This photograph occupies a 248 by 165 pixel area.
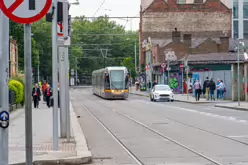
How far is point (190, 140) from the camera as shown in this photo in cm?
1636

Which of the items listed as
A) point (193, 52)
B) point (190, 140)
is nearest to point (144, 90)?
point (193, 52)

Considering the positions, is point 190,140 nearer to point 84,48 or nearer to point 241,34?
point 241,34

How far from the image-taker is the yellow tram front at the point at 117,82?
51969 mm

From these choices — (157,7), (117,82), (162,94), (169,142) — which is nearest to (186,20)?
(157,7)

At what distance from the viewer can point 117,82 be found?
171 feet

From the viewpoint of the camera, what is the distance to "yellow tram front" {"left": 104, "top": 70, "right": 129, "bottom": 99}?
51969mm

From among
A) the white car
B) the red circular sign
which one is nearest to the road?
the red circular sign

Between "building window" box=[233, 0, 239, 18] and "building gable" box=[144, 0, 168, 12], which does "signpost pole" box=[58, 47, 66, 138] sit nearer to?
"building gable" box=[144, 0, 168, 12]

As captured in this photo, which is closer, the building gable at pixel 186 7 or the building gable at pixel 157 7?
the building gable at pixel 157 7

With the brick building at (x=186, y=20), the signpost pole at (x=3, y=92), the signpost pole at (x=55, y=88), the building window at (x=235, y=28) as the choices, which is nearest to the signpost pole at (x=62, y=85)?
the signpost pole at (x=55, y=88)

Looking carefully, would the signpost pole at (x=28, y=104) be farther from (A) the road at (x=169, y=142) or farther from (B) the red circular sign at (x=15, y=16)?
(A) the road at (x=169, y=142)

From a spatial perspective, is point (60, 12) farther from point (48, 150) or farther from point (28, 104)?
point (28, 104)

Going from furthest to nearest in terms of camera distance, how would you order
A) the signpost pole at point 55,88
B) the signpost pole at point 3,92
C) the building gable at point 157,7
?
1. the building gable at point 157,7
2. the signpost pole at point 55,88
3. the signpost pole at point 3,92

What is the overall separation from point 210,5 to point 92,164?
79.8 metres
